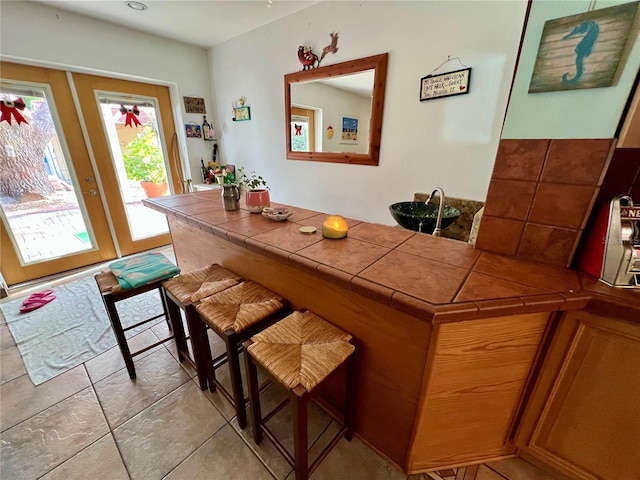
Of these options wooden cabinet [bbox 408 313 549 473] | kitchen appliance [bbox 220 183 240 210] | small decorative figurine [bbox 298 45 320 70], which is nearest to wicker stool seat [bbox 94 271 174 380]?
kitchen appliance [bbox 220 183 240 210]

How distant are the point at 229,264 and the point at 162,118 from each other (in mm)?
2967

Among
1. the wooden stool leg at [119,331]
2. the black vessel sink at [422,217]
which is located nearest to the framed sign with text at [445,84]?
the black vessel sink at [422,217]

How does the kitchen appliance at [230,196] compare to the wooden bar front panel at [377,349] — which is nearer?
the wooden bar front panel at [377,349]

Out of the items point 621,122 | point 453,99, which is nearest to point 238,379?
point 621,122

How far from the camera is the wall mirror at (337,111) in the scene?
229 centimetres

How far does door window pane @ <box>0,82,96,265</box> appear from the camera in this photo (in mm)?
2446

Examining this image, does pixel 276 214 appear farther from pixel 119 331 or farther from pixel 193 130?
pixel 193 130

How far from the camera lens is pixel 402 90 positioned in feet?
6.96

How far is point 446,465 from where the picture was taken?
113 centimetres

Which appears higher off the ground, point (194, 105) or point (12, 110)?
point (194, 105)

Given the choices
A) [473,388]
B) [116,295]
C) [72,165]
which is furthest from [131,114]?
[473,388]

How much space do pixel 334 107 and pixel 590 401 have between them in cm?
275

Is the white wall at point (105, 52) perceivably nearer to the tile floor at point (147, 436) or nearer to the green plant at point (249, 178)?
the green plant at point (249, 178)

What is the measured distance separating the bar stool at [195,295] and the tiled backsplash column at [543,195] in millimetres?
1361
